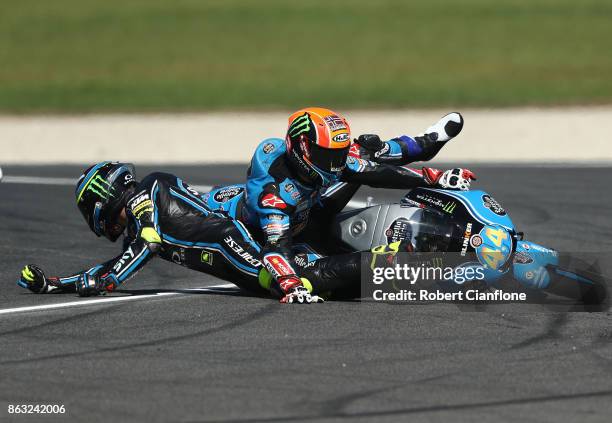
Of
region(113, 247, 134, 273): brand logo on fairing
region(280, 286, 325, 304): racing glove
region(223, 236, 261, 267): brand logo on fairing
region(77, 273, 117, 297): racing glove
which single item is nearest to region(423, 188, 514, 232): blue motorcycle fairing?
region(280, 286, 325, 304): racing glove

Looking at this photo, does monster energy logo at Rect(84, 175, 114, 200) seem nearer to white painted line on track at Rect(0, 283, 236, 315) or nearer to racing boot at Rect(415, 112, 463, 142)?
white painted line on track at Rect(0, 283, 236, 315)

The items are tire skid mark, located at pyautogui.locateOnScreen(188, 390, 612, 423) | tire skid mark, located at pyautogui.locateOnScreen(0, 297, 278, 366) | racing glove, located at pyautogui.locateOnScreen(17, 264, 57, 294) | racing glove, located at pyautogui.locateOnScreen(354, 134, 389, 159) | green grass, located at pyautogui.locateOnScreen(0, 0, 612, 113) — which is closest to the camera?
tire skid mark, located at pyautogui.locateOnScreen(188, 390, 612, 423)

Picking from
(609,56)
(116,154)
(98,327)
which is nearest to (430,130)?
(98,327)

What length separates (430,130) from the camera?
394 inches

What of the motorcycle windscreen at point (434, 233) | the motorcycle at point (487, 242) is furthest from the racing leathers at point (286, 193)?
the motorcycle windscreen at point (434, 233)

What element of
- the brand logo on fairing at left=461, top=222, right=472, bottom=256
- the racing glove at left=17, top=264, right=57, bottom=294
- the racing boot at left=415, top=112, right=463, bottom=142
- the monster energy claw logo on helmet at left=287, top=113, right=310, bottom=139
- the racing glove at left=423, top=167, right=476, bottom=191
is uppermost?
the monster energy claw logo on helmet at left=287, top=113, right=310, bottom=139

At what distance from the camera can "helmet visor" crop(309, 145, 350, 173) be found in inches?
357

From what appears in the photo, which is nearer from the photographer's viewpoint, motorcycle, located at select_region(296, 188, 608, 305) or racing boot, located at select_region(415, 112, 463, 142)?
motorcycle, located at select_region(296, 188, 608, 305)

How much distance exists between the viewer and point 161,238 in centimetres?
951

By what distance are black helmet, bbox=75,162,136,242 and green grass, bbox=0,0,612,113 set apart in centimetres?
1970

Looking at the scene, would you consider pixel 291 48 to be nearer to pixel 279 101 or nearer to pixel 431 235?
pixel 279 101

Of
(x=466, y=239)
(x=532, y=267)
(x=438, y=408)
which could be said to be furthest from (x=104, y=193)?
(x=438, y=408)

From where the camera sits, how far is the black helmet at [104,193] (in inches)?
376

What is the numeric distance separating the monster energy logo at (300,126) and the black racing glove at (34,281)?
7.57 feet
